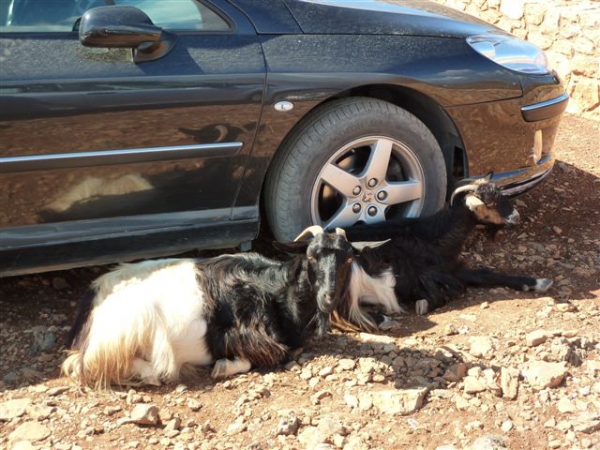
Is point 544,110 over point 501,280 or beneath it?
over

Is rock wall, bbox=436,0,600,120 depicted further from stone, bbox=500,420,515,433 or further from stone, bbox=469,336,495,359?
stone, bbox=500,420,515,433

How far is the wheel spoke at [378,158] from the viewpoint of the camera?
4953 millimetres

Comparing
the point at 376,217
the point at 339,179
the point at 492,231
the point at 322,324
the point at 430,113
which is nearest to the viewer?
the point at 322,324

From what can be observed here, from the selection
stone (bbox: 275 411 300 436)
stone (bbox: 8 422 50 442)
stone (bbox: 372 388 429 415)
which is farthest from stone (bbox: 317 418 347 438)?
stone (bbox: 8 422 50 442)

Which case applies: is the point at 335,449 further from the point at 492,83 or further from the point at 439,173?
the point at 492,83

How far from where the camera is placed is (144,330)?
4.00 metres

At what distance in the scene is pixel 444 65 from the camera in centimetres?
492

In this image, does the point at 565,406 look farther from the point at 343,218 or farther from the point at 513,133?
the point at 513,133

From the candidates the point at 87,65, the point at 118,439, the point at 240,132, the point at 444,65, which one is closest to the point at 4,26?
the point at 87,65

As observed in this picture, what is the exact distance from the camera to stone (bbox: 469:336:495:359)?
168 inches

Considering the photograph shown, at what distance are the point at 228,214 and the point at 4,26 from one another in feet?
5.32

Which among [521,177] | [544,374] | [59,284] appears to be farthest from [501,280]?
[59,284]

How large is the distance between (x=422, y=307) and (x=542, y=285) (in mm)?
876

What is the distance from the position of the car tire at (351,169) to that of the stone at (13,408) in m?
1.88
